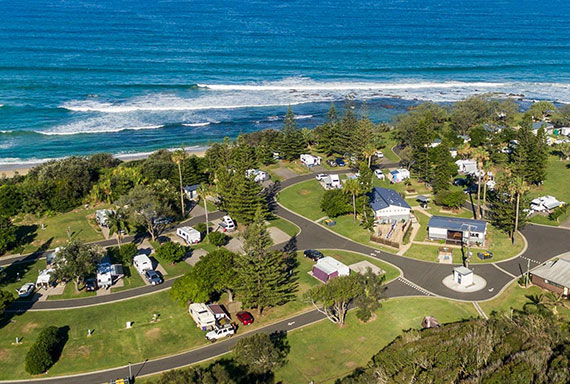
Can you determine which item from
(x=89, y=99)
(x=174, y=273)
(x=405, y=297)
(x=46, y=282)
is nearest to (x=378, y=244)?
(x=405, y=297)

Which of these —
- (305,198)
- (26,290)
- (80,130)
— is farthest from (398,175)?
(80,130)

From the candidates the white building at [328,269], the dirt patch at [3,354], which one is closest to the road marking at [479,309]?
the white building at [328,269]

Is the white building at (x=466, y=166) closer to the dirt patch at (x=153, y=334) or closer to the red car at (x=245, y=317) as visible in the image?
the red car at (x=245, y=317)

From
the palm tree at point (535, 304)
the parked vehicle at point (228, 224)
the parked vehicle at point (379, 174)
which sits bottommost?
the palm tree at point (535, 304)

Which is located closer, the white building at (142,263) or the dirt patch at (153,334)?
the dirt patch at (153,334)

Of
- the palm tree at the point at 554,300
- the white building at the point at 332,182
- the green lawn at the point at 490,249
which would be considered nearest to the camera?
the palm tree at the point at 554,300

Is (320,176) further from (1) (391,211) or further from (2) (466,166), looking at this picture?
(2) (466,166)

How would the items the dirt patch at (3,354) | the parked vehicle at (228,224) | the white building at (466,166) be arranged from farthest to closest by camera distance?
the white building at (466,166), the parked vehicle at (228,224), the dirt patch at (3,354)
